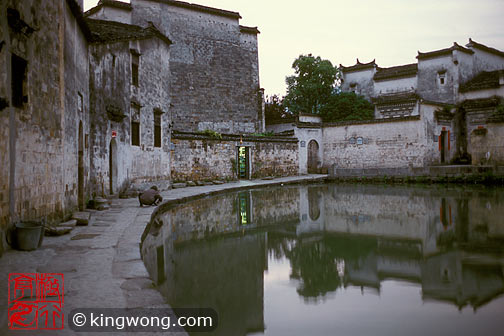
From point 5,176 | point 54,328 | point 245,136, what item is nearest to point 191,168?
point 245,136

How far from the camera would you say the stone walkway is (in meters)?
3.45

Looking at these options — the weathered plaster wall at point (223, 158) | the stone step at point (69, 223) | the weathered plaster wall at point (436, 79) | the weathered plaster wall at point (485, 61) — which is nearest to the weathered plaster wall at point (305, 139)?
the weathered plaster wall at point (223, 158)

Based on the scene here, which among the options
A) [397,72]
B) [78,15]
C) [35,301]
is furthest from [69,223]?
[397,72]

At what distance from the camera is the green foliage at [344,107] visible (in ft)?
104

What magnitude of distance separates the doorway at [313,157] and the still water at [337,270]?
16526mm

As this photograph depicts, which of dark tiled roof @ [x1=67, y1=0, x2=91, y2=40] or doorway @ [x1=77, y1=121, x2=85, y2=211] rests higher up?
dark tiled roof @ [x1=67, y1=0, x2=91, y2=40]

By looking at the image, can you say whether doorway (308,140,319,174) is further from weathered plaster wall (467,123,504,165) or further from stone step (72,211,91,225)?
stone step (72,211,91,225)

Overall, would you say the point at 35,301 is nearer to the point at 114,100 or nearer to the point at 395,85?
the point at 114,100

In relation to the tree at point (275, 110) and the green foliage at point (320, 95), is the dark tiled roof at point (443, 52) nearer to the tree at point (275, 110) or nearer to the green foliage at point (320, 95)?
the green foliage at point (320, 95)

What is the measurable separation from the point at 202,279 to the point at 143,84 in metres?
11.0

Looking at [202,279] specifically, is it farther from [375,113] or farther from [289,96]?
[289,96]

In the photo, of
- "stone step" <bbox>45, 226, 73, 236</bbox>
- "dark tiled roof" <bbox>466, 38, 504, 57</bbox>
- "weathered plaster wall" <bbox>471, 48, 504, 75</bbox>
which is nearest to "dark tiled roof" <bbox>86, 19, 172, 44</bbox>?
"stone step" <bbox>45, 226, 73, 236</bbox>

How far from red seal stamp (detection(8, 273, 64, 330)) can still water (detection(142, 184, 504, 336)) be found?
113 centimetres

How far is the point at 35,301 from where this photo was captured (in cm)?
343
